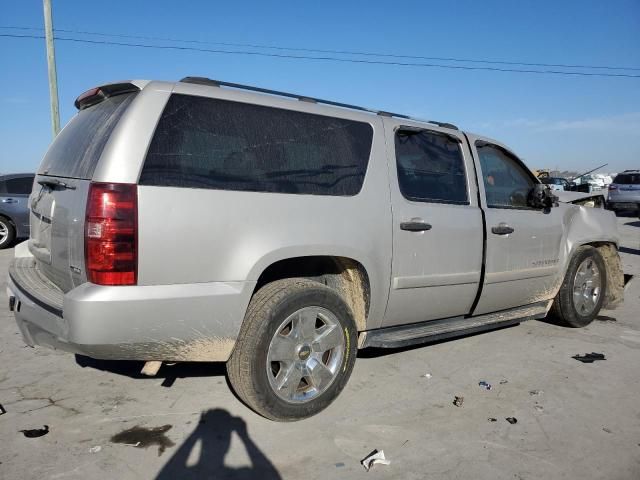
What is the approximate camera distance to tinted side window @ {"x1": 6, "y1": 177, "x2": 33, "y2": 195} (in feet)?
34.7

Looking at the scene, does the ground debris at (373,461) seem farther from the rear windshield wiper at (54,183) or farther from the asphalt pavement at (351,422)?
the rear windshield wiper at (54,183)

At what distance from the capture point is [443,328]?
3.88m

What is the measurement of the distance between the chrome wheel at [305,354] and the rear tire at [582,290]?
2933 millimetres

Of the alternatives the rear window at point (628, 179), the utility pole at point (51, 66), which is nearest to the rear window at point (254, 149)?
the utility pole at point (51, 66)

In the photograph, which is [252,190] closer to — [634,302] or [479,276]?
[479,276]

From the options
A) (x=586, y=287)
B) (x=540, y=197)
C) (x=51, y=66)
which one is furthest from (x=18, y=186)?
(x=586, y=287)

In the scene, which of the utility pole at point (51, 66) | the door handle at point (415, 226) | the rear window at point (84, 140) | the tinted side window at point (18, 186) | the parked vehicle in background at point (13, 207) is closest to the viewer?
the rear window at point (84, 140)

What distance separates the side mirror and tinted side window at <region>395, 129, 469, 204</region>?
0.90 metres

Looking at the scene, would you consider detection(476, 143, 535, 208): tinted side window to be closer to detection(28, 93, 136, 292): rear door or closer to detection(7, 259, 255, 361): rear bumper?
A: detection(7, 259, 255, 361): rear bumper

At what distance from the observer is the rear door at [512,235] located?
4.14 m

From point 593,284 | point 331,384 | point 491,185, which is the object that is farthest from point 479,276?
point 593,284

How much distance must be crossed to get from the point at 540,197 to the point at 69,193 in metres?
3.82

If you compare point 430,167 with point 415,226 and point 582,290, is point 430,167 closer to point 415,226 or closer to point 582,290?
point 415,226

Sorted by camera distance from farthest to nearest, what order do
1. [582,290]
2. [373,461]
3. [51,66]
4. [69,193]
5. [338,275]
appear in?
[51,66] → [582,290] → [338,275] → [69,193] → [373,461]
